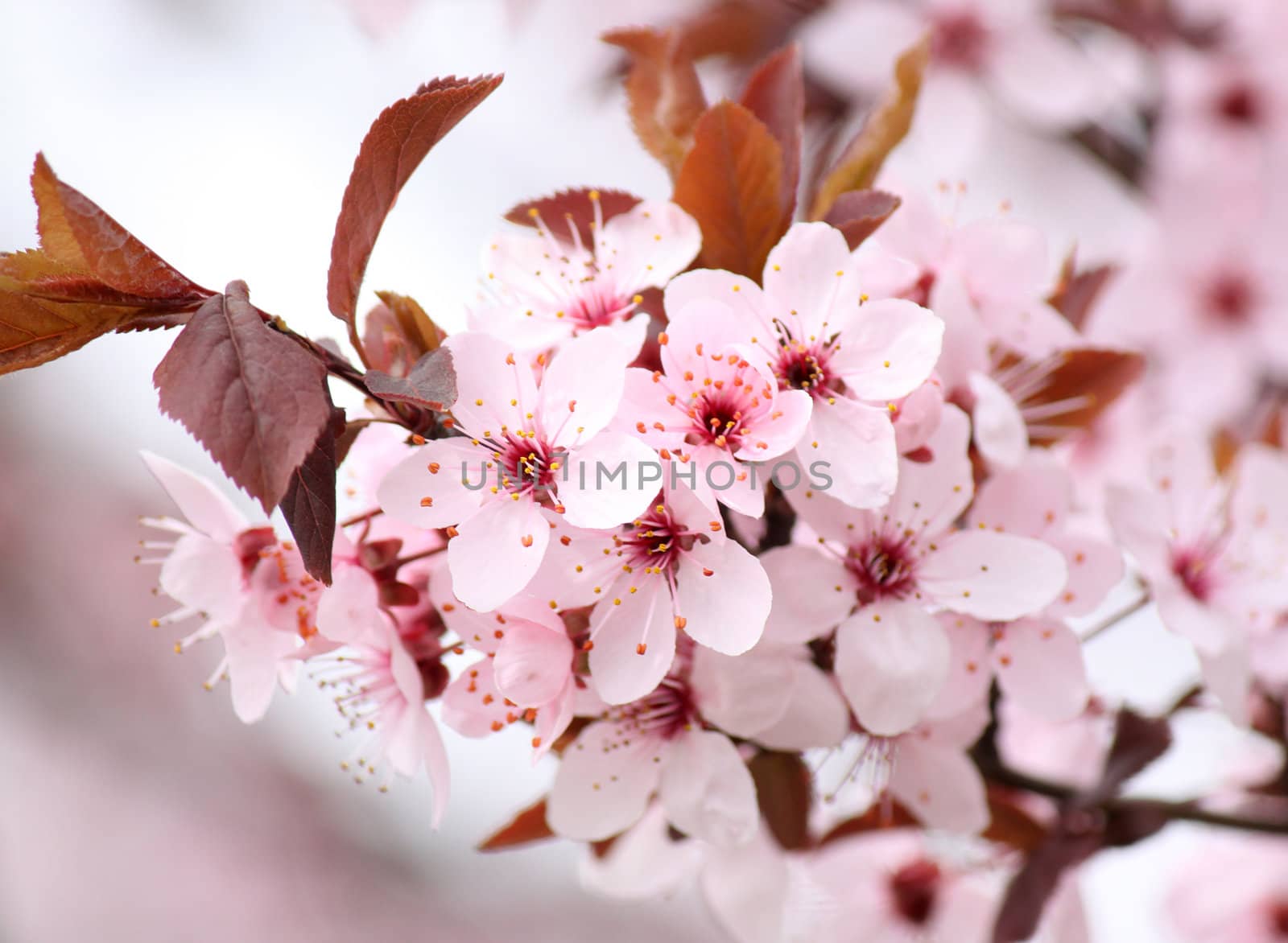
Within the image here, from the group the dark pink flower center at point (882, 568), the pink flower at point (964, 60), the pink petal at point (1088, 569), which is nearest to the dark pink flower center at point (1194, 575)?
the pink petal at point (1088, 569)

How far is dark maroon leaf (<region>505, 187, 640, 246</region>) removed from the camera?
0.54 m

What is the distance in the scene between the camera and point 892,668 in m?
0.45

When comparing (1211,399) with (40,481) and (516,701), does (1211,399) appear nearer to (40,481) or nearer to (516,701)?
(516,701)

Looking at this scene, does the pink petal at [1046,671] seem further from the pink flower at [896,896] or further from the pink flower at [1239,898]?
the pink flower at [1239,898]

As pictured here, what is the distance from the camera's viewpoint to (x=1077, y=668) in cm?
52

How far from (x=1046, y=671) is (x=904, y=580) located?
9 cm

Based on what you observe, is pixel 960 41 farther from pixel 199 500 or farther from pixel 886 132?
pixel 199 500

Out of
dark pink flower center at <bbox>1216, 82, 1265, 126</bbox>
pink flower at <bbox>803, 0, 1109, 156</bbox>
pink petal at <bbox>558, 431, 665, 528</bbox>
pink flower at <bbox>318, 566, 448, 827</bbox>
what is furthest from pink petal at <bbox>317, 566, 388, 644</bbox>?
dark pink flower center at <bbox>1216, 82, 1265, 126</bbox>

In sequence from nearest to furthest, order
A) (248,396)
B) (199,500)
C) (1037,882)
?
(248,396)
(199,500)
(1037,882)

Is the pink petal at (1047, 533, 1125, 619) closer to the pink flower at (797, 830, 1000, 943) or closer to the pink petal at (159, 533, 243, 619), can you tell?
the pink flower at (797, 830, 1000, 943)

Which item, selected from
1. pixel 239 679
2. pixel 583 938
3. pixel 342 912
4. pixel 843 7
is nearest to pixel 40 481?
pixel 342 912

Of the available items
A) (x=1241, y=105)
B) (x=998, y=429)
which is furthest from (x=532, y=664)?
(x=1241, y=105)

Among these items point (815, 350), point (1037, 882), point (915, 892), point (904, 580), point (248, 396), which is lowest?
point (915, 892)

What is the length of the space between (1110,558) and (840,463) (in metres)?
0.18
